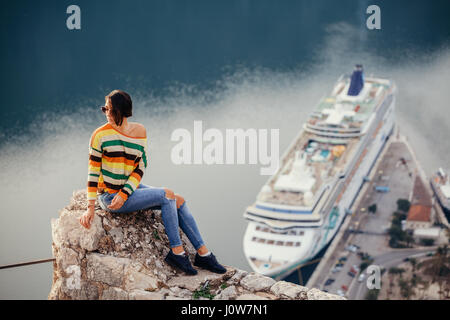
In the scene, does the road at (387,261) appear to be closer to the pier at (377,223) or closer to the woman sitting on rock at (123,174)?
the pier at (377,223)

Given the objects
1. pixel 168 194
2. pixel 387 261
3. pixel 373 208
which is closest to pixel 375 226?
pixel 373 208

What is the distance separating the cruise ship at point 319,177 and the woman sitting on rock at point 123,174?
1039 inches

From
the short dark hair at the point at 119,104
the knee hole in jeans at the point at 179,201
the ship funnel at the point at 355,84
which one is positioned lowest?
the knee hole in jeans at the point at 179,201

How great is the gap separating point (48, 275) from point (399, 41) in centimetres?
4041

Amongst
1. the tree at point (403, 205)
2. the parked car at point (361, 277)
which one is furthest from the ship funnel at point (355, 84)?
the parked car at point (361, 277)

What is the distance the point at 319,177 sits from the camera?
38.2 metres

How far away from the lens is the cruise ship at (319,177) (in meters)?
34.9

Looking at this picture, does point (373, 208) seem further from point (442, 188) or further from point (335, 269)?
point (335, 269)

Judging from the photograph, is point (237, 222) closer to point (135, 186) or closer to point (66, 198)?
point (66, 198)

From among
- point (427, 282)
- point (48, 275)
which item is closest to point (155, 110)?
point (48, 275)

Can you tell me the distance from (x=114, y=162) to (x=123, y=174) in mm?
197

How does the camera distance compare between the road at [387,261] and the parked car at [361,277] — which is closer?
the road at [387,261]

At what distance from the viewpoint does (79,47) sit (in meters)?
58.4

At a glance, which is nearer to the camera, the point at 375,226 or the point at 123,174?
the point at 123,174
